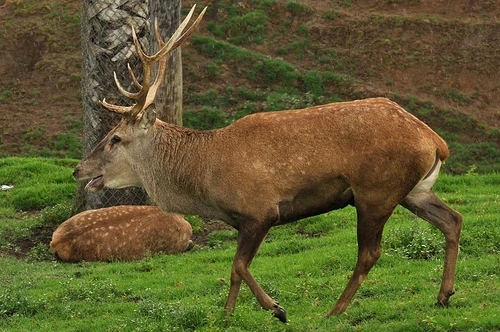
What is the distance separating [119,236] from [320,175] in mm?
3987

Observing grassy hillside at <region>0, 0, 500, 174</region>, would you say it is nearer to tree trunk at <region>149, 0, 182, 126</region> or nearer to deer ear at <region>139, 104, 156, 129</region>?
tree trunk at <region>149, 0, 182, 126</region>

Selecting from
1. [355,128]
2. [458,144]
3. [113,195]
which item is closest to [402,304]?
[355,128]

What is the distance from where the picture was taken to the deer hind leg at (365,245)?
859 centimetres

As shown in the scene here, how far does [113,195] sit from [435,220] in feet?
17.5

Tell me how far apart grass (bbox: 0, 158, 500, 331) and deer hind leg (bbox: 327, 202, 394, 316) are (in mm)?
147

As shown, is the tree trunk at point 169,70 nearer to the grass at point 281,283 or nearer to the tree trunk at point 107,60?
the tree trunk at point 107,60

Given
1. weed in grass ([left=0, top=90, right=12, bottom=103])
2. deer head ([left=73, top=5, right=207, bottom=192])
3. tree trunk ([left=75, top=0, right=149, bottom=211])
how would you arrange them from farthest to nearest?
weed in grass ([left=0, top=90, right=12, bottom=103])
tree trunk ([left=75, top=0, right=149, bottom=211])
deer head ([left=73, top=5, right=207, bottom=192])

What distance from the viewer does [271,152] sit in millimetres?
8844

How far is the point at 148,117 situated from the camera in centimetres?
973

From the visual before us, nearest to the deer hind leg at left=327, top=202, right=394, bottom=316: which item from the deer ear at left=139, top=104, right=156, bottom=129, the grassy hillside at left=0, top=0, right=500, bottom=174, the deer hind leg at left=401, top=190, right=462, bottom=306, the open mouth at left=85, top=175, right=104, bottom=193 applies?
the deer hind leg at left=401, top=190, right=462, bottom=306

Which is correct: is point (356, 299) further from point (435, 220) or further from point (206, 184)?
point (206, 184)

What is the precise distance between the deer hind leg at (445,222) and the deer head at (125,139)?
2.53 m

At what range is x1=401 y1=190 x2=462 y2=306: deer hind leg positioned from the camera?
8.82 metres

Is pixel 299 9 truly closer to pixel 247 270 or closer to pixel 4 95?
pixel 4 95
